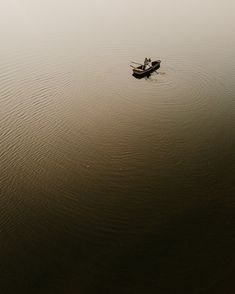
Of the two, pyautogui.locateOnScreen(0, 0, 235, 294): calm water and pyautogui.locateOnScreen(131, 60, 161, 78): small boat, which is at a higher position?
pyautogui.locateOnScreen(131, 60, 161, 78): small boat

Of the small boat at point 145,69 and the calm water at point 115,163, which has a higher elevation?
the small boat at point 145,69

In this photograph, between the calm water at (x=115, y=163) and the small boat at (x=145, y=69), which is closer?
the calm water at (x=115, y=163)

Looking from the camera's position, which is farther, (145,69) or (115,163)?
(145,69)

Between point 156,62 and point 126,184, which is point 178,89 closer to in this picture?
point 156,62

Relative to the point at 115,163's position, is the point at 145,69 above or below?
above

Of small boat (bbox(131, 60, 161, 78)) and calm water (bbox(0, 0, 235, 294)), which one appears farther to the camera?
small boat (bbox(131, 60, 161, 78))

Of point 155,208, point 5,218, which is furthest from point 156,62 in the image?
point 5,218
